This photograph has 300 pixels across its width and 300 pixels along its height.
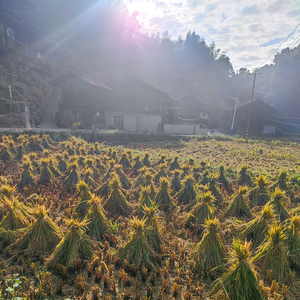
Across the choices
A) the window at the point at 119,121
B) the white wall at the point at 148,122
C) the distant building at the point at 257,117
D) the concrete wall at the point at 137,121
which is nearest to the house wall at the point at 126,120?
the concrete wall at the point at 137,121

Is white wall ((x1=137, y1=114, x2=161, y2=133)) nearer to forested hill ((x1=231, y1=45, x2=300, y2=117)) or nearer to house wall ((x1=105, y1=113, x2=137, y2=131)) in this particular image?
house wall ((x1=105, y1=113, x2=137, y2=131))

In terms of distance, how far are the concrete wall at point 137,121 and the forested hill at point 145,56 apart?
806 inches

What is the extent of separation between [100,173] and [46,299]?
5.97 metres

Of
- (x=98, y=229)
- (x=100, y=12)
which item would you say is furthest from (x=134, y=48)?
(x=98, y=229)

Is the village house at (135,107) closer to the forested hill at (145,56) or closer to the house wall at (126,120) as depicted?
the house wall at (126,120)

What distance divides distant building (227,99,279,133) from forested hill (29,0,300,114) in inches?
466

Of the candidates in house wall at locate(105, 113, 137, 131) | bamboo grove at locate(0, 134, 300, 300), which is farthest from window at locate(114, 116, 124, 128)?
bamboo grove at locate(0, 134, 300, 300)

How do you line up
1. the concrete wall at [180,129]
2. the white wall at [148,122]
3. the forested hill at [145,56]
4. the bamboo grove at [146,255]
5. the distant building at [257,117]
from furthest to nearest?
the forested hill at [145,56] → the distant building at [257,117] → the white wall at [148,122] → the concrete wall at [180,129] → the bamboo grove at [146,255]

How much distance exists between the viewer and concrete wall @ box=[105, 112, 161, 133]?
29.5 meters

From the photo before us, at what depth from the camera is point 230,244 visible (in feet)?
14.0

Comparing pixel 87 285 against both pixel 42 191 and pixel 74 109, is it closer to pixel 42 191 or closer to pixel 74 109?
pixel 42 191

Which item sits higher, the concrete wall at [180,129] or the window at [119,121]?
the window at [119,121]

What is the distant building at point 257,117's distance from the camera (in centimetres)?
3625

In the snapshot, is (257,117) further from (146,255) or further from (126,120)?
(146,255)
